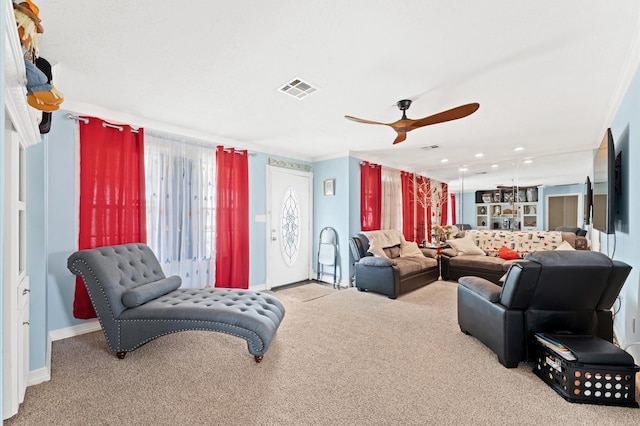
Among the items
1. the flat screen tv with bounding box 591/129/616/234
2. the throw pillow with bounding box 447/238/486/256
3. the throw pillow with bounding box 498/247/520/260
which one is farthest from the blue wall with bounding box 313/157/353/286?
the flat screen tv with bounding box 591/129/616/234

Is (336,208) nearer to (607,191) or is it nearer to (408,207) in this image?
(408,207)

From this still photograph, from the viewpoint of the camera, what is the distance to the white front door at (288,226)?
5000mm

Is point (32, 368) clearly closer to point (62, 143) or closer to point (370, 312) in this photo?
point (62, 143)

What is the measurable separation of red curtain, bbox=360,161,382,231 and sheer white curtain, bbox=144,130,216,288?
2.57 metres

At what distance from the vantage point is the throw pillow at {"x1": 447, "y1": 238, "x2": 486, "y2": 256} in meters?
5.54

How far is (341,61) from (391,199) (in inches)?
166

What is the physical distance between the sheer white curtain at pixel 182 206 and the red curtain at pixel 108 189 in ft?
0.47

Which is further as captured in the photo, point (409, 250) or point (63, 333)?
point (409, 250)

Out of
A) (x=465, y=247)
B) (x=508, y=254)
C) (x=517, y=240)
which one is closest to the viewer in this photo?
(x=508, y=254)

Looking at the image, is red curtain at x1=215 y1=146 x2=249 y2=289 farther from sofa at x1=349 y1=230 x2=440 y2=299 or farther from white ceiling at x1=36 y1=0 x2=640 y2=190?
sofa at x1=349 y1=230 x2=440 y2=299

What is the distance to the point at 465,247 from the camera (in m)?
5.60

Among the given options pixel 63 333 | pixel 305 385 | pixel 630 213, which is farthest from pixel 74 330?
pixel 630 213

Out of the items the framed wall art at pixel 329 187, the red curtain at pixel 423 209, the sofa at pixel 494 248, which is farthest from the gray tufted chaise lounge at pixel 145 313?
the red curtain at pixel 423 209

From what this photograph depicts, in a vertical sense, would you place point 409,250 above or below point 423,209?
below
